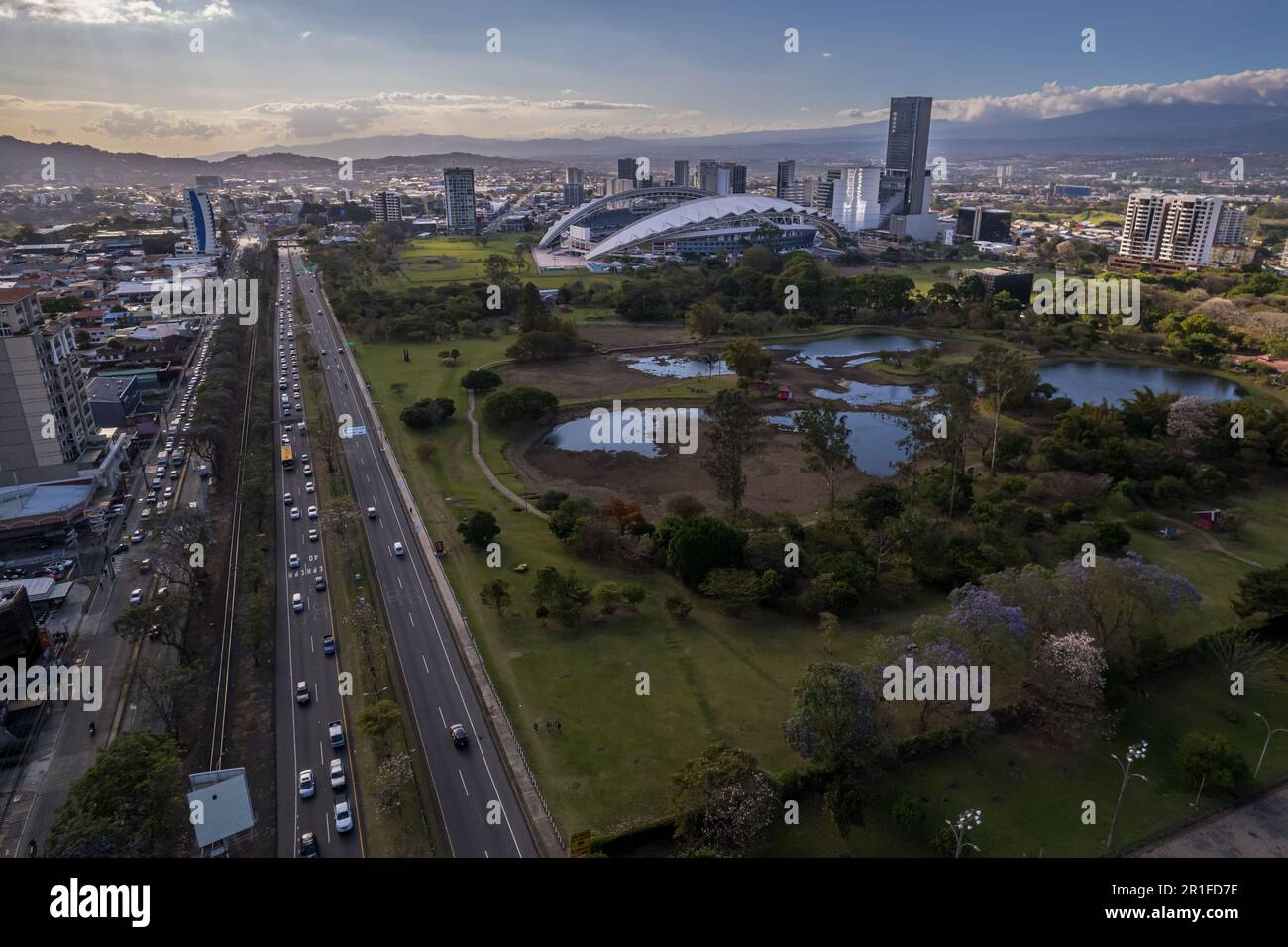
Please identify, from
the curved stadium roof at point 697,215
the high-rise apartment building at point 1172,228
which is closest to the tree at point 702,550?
the curved stadium roof at point 697,215

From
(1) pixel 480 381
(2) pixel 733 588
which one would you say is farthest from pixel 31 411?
(2) pixel 733 588

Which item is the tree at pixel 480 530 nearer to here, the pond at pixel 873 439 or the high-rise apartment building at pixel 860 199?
the pond at pixel 873 439

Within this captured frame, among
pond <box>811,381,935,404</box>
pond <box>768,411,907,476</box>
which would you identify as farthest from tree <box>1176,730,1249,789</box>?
pond <box>811,381,935,404</box>

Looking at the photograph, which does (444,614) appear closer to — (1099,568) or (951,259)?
(1099,568)

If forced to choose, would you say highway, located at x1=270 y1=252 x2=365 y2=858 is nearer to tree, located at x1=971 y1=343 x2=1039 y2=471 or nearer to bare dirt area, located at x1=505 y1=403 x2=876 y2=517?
bare dirt area, located at x1=505 y1=403 x2=876 y2=517

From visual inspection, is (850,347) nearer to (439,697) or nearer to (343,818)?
(439,697)

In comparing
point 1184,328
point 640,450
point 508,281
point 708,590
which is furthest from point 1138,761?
point 508,281
